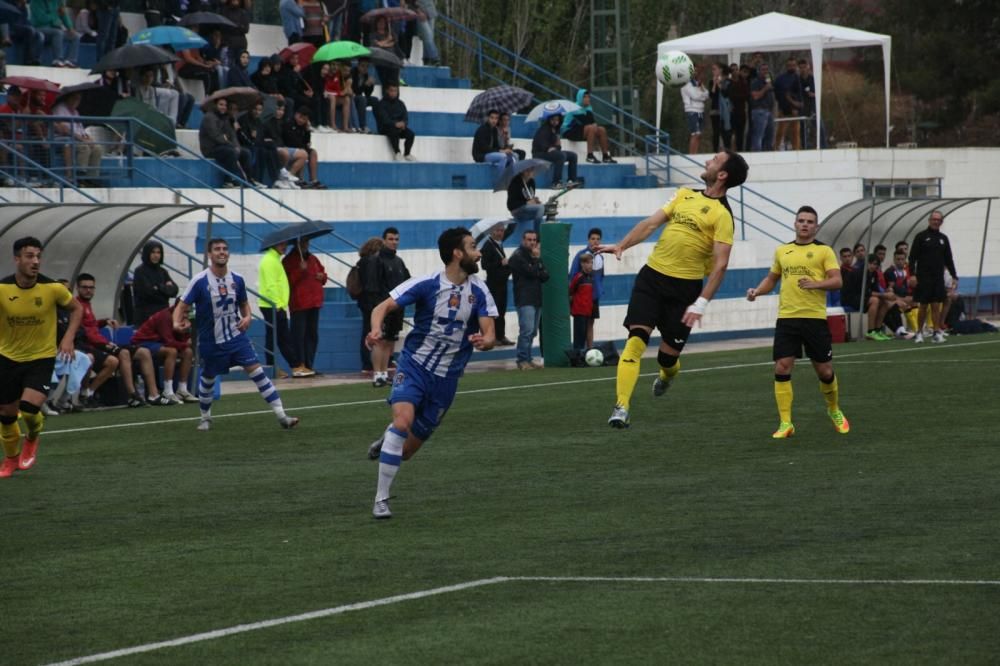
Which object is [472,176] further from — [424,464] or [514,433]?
[424,464]

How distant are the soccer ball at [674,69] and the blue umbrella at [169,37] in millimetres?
11747

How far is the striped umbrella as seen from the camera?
108 ft

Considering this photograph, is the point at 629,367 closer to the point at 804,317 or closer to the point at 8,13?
the point at 804,317

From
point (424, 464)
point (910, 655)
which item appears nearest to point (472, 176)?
point (424, 464)

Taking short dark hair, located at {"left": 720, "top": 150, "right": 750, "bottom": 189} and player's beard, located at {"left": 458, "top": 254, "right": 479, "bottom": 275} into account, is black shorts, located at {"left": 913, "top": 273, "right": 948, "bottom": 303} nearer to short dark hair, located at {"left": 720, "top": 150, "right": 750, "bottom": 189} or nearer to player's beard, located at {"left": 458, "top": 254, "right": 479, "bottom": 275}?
short dark hair, located at {"left": 720, "top": 150, "right": 750, "bottom": 189}

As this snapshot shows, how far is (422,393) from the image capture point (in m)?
11.0

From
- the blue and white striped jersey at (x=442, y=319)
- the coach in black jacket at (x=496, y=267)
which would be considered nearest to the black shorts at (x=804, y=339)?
the blue and white striped jersey at (x=442, y=319)

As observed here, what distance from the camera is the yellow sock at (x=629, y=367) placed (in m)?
14.6

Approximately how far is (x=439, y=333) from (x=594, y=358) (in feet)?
46.5

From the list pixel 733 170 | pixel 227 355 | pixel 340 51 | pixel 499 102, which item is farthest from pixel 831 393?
pixel 499 102

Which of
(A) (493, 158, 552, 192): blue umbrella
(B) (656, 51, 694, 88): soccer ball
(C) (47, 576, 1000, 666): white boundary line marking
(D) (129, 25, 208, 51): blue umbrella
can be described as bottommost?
(C) (47, 576, 1000, 666): white boundary line marking

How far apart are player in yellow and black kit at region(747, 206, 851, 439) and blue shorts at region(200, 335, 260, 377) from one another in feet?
17.6

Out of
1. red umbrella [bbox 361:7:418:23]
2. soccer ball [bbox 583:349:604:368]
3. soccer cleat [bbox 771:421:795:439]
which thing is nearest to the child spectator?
soccer ball [bbox 583:349:604:368]

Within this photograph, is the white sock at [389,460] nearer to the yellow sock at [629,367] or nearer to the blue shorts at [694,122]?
the yellow sock at [629,367]
